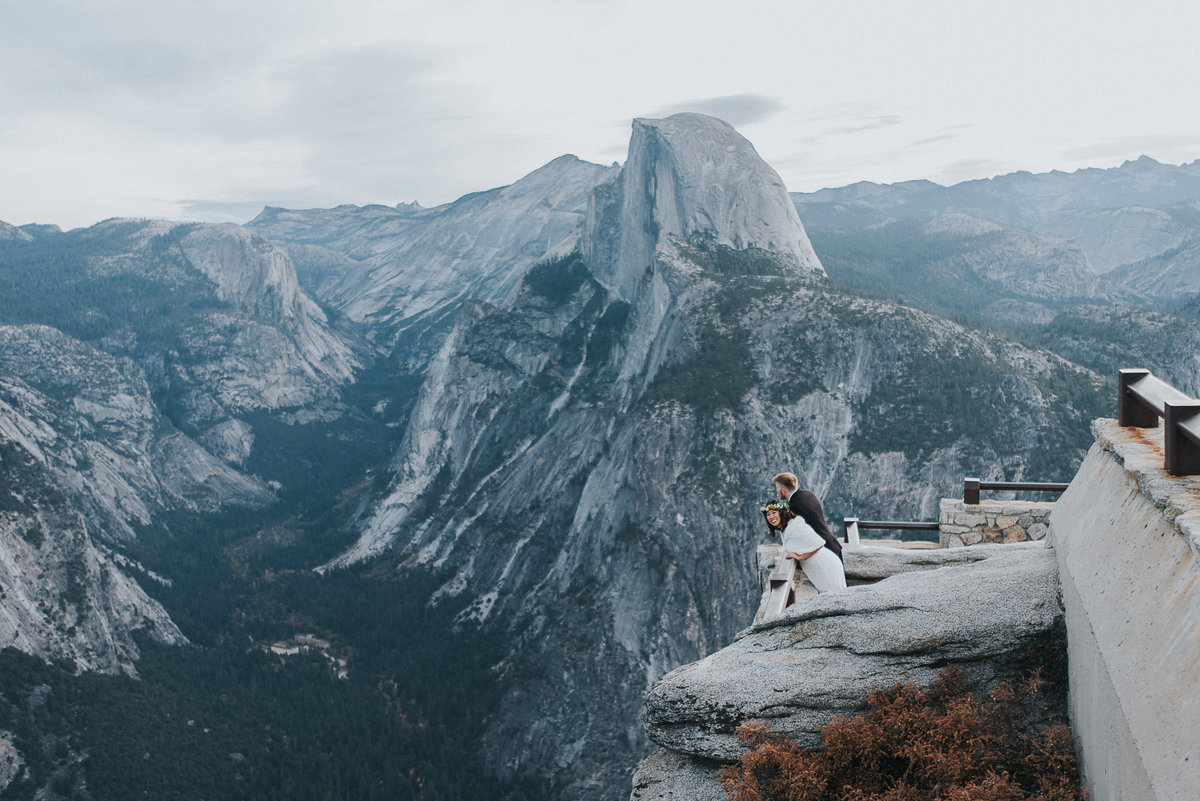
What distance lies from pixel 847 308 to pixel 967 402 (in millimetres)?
18129

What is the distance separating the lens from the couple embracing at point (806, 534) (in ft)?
43.5

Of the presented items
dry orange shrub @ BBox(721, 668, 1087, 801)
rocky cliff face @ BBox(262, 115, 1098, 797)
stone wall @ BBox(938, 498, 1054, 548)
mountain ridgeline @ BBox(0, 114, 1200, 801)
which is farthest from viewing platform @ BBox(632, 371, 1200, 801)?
mountain ridgeline @ BBox(0, 114, 1200, 801)

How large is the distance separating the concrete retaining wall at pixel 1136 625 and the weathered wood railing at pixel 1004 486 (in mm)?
6952

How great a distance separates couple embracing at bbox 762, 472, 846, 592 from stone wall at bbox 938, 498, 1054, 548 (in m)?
5.99

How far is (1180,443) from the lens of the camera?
7246 mm

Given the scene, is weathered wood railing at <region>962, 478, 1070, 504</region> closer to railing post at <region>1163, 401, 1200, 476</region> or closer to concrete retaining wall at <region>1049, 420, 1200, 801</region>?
concrete retaining wall at <region>1049, 420, 1200, 801</region>

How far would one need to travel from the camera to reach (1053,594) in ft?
30.5

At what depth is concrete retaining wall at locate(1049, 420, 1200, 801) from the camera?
5.57 meters

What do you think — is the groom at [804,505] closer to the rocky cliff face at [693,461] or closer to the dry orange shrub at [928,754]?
the dry orange shrub at [928,754]

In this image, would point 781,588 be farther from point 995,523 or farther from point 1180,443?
point 995,523

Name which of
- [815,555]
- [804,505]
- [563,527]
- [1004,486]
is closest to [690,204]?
[563,527]

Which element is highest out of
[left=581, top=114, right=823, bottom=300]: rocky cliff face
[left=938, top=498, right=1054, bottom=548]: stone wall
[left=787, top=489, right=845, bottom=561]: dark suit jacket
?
[left=581, top=114, right=823, bottom=300]: rocky cliff face

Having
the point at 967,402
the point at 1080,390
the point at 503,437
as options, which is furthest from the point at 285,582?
the point at 1080,390

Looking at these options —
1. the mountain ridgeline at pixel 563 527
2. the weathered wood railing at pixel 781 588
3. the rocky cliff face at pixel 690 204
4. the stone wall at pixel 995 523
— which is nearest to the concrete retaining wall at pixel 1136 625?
the weathered wood railing at pixel 781 588
